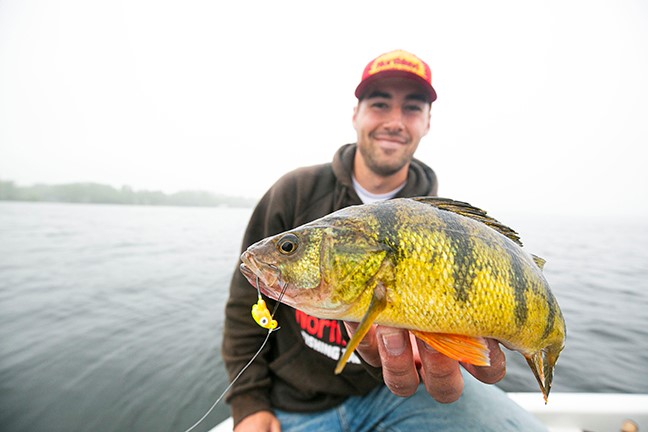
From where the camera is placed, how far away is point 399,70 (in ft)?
→ 11.5

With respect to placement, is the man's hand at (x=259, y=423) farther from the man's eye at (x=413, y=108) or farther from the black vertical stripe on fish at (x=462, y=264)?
the man's eye at (x=413, y=108)

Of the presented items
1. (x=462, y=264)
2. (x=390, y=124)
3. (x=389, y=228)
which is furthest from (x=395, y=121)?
(x=462, y=264)

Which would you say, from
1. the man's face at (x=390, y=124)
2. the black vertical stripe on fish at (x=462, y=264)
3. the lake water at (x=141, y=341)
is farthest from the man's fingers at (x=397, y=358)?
the lake water at (x=141, y=341)

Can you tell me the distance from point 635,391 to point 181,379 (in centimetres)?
931

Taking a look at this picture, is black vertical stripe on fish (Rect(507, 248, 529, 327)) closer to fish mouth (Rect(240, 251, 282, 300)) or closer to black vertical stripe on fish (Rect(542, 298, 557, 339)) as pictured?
black vertical stripe on fish (Rect(542, 298, 557, 339))

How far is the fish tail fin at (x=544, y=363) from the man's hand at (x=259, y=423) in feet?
7.40

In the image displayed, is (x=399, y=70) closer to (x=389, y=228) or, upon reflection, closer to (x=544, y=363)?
(x=389, y=228)

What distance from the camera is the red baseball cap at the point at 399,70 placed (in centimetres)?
351

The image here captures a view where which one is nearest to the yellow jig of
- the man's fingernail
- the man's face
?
the man's fingernail

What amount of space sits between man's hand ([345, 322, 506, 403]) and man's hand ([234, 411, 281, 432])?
1535 mm

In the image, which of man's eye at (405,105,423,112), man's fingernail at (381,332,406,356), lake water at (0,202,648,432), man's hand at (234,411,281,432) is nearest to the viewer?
man's fingernail at (381,332,406,356)

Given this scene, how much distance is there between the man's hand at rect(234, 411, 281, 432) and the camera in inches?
108

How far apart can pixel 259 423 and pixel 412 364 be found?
183cm

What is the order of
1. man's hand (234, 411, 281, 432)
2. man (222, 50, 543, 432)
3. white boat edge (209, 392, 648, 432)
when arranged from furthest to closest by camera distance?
white boat edge (209, 392, 648, 432) → man's hand (234, 411, 281, 432) → man (222, 50, 543, 432)
